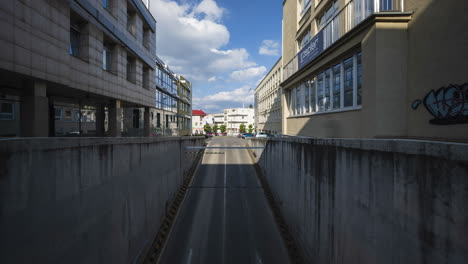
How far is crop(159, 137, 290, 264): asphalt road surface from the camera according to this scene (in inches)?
408

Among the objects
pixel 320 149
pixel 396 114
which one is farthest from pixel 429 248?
pixel 396 114

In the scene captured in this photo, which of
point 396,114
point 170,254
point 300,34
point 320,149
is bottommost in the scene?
point 170,254

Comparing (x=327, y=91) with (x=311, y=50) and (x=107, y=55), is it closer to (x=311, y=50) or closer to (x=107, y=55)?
(x=311, y=50)

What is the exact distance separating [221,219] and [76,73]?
42.7 ft

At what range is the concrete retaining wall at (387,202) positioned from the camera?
116 inches

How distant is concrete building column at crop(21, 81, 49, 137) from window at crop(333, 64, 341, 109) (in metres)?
15.0

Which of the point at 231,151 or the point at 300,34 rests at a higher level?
the point at 300,34

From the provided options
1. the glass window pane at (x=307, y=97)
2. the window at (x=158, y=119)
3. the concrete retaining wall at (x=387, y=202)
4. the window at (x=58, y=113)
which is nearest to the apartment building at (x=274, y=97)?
the glass window pane at (x=307, y=97)

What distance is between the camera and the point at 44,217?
436 centimetres

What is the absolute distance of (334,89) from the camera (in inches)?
431

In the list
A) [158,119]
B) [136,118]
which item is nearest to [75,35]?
[136,118]

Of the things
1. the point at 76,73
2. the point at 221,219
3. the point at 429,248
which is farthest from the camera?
the point at 221,219

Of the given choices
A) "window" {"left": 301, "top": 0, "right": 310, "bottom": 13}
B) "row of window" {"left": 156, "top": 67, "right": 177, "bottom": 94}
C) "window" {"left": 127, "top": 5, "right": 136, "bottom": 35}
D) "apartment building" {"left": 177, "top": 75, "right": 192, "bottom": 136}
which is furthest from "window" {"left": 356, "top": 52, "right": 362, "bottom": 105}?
"apartment building" {"left": 177, "top": 75, "right": 192, "bottom": 136}

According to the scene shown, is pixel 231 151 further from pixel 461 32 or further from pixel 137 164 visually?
pixel 461 32
